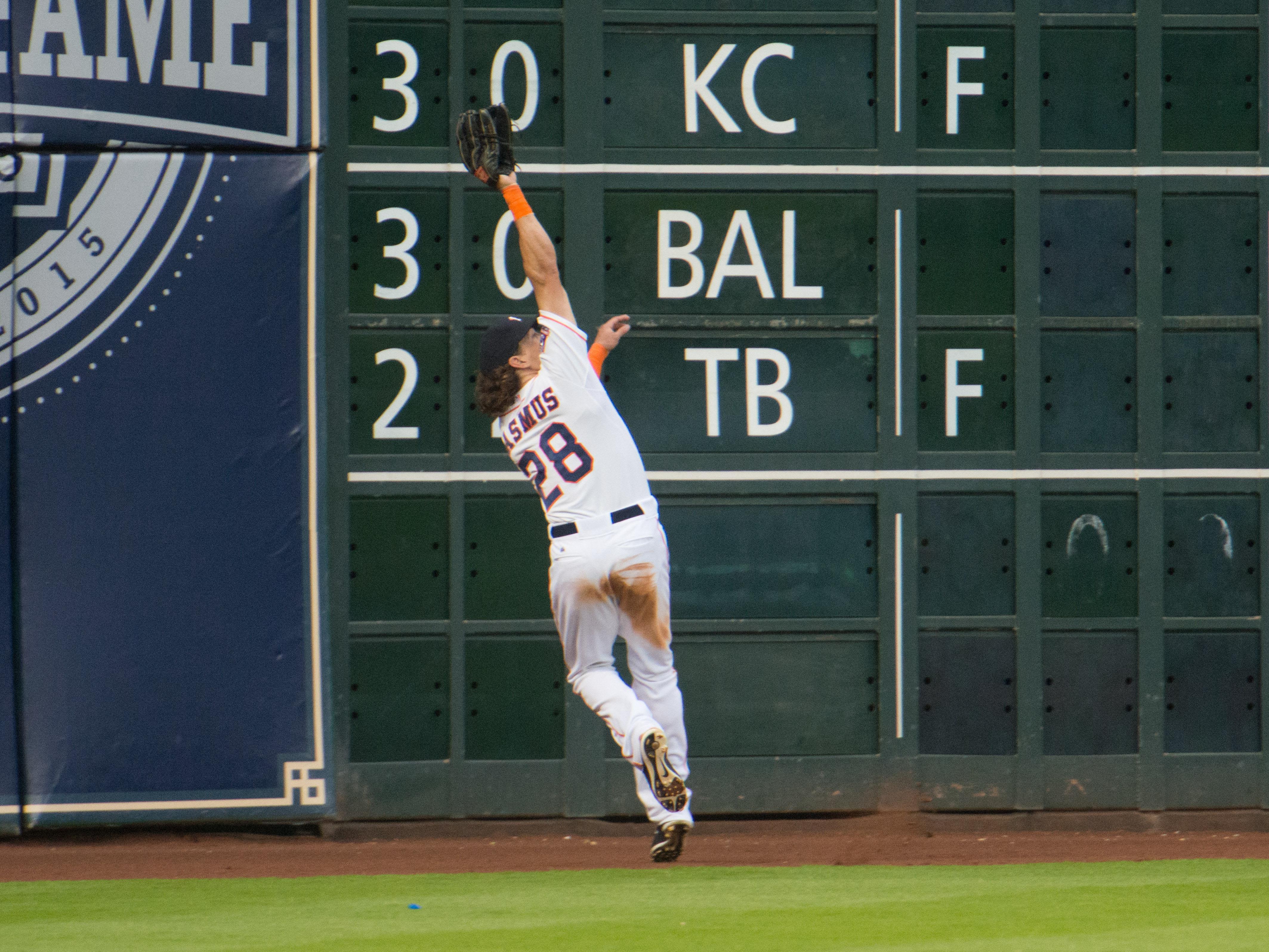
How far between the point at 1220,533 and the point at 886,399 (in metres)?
1.66

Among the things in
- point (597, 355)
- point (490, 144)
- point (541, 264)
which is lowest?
point (597, 355)

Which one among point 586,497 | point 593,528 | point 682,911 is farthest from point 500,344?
point 682,911

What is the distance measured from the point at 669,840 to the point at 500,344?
1.99 metres

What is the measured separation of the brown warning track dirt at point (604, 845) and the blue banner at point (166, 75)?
309cm

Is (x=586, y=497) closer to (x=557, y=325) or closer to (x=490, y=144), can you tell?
(x=557, y=325)

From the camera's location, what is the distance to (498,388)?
6.29 meters

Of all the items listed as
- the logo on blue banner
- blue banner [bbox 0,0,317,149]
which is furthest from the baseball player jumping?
the logo on blue banner

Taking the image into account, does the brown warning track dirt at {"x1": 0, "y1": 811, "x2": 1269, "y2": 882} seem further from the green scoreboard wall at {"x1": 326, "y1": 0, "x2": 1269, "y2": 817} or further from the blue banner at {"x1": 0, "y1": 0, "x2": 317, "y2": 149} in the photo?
the blue banner at {"x1": 0, "y1": 0, "x2": 317, "y2": 149}

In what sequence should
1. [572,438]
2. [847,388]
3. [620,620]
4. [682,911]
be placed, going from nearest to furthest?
[682,911] < [572,438] < [620,620] < [847,388]

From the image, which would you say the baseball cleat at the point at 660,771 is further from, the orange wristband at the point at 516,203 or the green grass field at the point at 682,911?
the orange wristband at the point at 516,203

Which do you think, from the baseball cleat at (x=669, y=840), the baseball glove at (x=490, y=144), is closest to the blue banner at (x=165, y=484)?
the baseball glove at (x=490, y=144)

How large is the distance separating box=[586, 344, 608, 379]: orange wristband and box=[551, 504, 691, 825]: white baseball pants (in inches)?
23.9

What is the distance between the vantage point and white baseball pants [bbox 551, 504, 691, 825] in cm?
612

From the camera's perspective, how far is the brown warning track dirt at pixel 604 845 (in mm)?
6734
